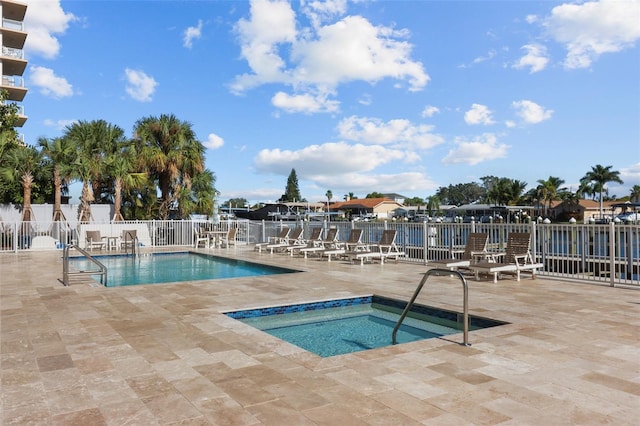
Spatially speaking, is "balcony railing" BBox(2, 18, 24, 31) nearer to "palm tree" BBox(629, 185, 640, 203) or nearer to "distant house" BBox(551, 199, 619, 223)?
"distant house" BBox(551, 199, 619, 223)

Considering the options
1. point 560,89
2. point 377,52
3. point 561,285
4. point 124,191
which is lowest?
point 561,285

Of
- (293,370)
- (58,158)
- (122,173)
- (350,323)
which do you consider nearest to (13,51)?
(58,158)

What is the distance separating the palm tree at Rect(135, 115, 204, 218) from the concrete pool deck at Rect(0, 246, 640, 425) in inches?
753

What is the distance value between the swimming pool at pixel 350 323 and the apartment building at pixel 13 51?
37.4m

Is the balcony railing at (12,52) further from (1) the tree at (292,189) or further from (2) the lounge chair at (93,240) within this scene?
(1) the tree at (292,189)

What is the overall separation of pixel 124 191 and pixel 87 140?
3.38 meters

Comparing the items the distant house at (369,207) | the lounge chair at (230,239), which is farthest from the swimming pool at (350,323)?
the distant house at (369,207)

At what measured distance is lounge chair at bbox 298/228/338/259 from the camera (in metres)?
15.0

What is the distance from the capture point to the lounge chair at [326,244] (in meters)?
15.0

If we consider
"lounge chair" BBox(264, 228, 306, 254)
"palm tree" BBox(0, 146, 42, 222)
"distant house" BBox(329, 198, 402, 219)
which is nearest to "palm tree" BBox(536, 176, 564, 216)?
"distant house" BBox(329, 198, 402, 219)

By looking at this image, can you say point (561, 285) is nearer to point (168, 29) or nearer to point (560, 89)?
point (560, 89)

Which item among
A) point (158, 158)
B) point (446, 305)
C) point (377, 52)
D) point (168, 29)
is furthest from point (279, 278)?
point (158, 158)

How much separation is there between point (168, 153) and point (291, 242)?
468 inches

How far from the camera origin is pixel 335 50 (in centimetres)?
1573
